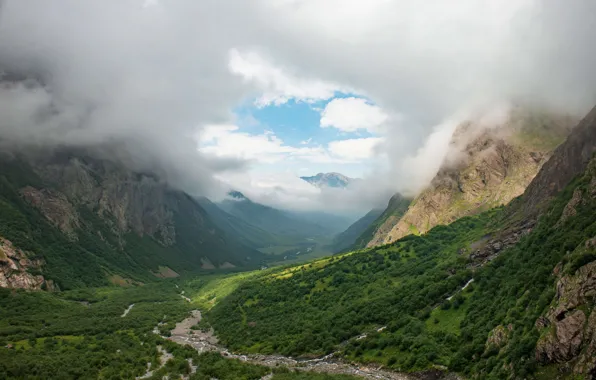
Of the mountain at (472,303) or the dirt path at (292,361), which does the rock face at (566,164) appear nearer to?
the mountain at (472,303)

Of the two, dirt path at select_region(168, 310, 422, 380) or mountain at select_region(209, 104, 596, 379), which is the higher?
mountain at select_region(209, 104, 596, 379)

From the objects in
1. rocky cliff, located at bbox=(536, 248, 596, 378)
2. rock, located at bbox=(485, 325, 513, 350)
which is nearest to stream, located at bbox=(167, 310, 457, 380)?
rock, located at bbox=(485, 325, 513, 350)

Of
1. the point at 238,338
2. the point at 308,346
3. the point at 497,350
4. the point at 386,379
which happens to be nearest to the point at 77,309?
the point at 238,338

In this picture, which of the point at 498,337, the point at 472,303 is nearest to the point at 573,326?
the point at 498,337

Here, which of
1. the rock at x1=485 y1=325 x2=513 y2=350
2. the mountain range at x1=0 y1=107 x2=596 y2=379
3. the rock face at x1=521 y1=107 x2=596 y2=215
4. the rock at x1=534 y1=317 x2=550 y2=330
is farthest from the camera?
the rock face at x1=521 y1=107 x2=596 y2=215

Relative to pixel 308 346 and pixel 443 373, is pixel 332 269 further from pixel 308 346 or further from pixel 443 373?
pixel 443 373

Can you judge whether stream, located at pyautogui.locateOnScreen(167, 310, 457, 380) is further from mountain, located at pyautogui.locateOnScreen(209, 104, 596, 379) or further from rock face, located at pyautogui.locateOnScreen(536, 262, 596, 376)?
rock face, located at pyautogui.locateOnScreen(536, 262, 596, 376)

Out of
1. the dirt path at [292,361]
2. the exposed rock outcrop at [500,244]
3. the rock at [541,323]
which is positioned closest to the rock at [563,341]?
the rock at [541,323]
